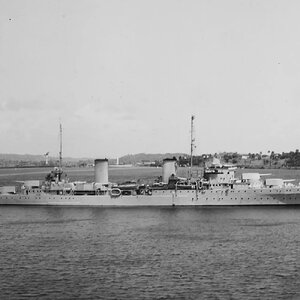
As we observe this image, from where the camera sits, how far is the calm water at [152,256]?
2361 centimetres

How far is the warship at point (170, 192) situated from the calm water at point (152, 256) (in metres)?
5.14

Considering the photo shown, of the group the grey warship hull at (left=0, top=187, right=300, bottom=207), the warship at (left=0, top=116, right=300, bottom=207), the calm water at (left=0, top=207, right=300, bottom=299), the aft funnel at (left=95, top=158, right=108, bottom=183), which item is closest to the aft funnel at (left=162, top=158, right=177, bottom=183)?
the warship at (left=0, top=116, right=300, bottom=207)

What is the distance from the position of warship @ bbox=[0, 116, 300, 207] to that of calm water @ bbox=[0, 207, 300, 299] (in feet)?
16.9

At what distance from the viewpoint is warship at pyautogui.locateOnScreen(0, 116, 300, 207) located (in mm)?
52000

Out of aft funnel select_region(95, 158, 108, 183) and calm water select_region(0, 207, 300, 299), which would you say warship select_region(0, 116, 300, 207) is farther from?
calm water select_region(0, 207, 300, 299)

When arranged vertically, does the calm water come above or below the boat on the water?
below

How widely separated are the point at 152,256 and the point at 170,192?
23.5 m

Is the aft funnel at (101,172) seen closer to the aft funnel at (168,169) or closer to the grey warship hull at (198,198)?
the grey warship hull at (198,198)

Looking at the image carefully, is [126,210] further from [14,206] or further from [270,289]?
[270,289]

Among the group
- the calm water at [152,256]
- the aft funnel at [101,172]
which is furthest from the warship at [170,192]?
the calm water at [152,256]

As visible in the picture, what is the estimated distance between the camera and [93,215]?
47.2 metres

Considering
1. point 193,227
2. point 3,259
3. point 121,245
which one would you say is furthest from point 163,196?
point 3,259

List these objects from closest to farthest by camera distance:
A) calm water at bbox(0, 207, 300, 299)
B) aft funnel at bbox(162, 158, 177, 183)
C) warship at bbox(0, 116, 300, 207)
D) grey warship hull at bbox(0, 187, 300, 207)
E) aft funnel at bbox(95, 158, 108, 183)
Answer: calm water at bbox(0, 207, 300, 299), grey warship hull at bbox(0, 187, 300, 207), warship at bbox(0, 116, 300, 207), aft funnel at bbox(95, 158, 108, 183), aft funnel at bbox(162, 158, 177, 183)

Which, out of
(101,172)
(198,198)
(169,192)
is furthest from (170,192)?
(101,172)
